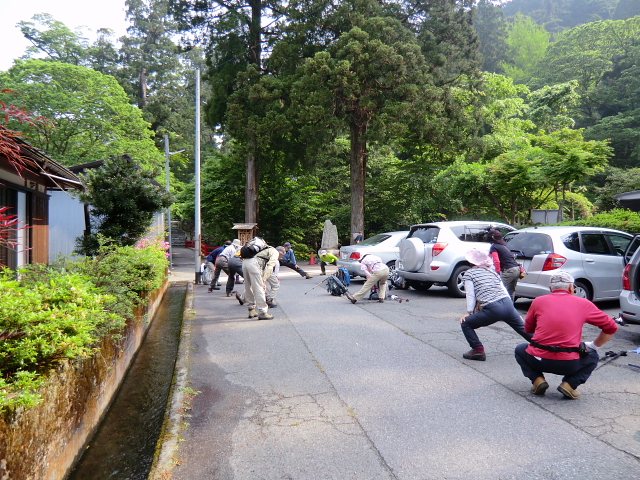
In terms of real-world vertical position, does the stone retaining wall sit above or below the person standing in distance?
below

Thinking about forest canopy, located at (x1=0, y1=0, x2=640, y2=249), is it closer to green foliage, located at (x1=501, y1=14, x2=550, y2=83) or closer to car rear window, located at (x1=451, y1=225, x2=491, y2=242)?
car rear window, located at (x1=451, y1=225, x2=491, y2=242)

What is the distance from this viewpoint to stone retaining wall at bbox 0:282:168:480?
2.97 metres

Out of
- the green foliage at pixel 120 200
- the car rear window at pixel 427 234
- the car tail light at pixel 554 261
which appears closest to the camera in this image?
the car tail light at pixel 554 261

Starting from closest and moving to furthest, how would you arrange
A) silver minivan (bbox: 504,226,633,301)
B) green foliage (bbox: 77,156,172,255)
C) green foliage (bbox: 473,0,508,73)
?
Result: 1. silver minivan (bbox: 504,226,633,301)
2. green foliage (bbox: 77,156,172,255)
3. green foliage (bbox: 473,0,508,73)

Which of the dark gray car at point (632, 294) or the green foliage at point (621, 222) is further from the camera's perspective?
the green foliage at point (621, 222)

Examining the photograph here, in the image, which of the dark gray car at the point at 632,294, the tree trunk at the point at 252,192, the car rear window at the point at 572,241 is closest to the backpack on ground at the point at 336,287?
the car rear window at the point at 572,241

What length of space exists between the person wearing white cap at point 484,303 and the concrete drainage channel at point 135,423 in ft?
13.3

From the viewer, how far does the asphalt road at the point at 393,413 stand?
3680mm

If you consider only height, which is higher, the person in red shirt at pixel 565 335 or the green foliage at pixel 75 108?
the green foliage at pixel 75 108

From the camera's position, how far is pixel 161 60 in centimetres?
4069

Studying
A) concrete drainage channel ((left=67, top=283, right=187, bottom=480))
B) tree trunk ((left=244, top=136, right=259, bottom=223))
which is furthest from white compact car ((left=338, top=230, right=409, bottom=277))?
tree trunk ((left=244, top=136, right=259, bottom=223))

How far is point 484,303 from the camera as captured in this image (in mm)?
6328

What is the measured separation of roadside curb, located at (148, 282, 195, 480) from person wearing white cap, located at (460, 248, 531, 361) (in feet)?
12.1

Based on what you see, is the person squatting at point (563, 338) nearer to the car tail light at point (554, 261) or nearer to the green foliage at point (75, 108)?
the car tail light at point (554, 261)
